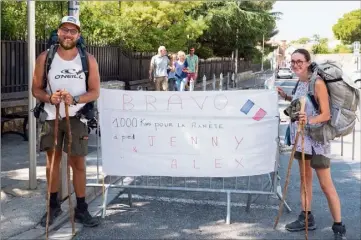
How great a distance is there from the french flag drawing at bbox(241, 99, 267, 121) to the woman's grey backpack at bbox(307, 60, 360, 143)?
617 mm

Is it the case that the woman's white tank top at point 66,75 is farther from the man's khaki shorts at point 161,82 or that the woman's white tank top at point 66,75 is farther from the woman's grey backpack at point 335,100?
the man's khaki shorts at point 161,82

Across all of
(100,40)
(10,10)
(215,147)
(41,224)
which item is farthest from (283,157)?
(100,40)

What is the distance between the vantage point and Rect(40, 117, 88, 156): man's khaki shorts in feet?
15.5

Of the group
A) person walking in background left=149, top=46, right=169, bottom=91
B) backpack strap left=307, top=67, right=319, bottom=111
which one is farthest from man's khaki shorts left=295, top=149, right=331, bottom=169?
person walking in background left=149, top=46, right=169, bottom=91

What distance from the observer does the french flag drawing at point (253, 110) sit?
5.19 m

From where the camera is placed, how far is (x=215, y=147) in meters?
5.27

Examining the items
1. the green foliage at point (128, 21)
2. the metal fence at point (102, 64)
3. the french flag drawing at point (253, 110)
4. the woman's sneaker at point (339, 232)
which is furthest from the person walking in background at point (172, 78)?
the woman's sneaker at point (339, 232)

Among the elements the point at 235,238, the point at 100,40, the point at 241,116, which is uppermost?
the point at 100,40

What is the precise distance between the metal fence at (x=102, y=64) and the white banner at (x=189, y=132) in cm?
514

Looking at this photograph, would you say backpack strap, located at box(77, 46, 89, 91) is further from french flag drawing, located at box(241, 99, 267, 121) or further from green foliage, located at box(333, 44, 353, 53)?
green foliage, located at box(333, 44, 353, 53)

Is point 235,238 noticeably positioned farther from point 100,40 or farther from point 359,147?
point 100,40

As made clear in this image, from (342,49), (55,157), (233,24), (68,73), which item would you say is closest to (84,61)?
(68,73)

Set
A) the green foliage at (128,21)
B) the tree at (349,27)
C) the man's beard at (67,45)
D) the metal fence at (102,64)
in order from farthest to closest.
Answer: the tree at (349,27) → the green foliage at (128,21) → the metal fence at (102,64) → the man's beard at (67,45)

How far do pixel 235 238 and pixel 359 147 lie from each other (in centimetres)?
632
